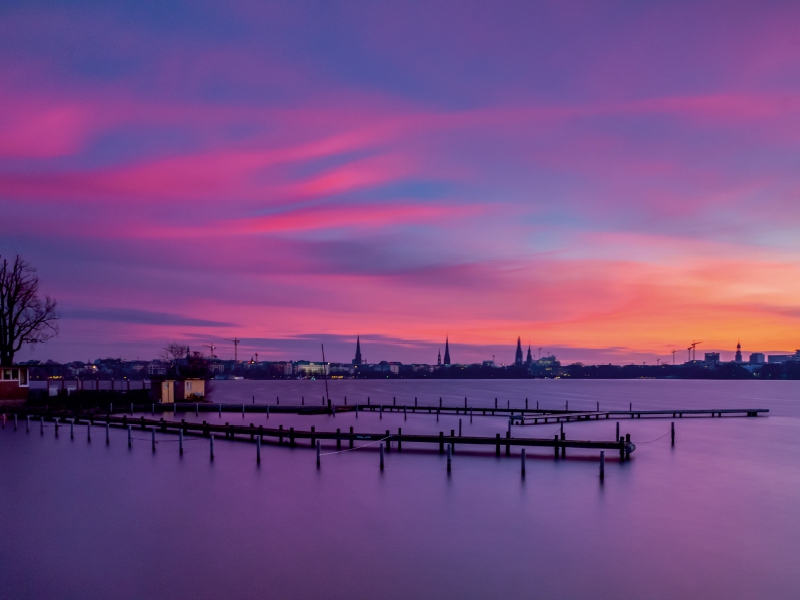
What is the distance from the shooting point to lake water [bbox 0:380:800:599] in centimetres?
2047

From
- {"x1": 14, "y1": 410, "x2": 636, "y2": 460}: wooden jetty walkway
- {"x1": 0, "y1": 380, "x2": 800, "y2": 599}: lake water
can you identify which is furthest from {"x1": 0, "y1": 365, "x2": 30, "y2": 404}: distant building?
{"x1": 0, "y1": 380, "x2": 800, "y2": 599}: lake water

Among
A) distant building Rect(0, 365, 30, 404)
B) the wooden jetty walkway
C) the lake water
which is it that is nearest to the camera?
the lake water

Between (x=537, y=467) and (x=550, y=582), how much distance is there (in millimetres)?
19253

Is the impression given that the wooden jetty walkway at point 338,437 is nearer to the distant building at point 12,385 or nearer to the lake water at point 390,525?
the lake water at point 390,525

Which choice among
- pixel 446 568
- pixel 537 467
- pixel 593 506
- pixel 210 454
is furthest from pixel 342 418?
pixel 446 568

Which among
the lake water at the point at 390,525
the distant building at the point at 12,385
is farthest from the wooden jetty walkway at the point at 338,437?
the distant building at the point at 12,385

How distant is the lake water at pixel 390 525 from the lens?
806 inches

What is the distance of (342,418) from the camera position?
254 ft

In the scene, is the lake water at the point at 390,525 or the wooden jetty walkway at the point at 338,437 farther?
the wooden jetty walkway at the point at 338,437

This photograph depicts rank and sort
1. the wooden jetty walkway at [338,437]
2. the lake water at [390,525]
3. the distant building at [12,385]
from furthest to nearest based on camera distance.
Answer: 1. the distant building at [12,385]
2. the wooden jetty walkway at [338,437]
3. the lake water at [390,525]

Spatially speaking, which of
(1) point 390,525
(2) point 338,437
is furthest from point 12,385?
(1) point 390,525

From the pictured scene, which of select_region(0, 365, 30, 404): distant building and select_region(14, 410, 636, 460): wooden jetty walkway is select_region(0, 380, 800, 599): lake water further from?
select_region(0, 365, 30, 404): distant building

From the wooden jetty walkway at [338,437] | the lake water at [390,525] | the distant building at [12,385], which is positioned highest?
the distant building at [12,385]

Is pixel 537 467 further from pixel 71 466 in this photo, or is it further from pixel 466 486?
pixel 71 466
